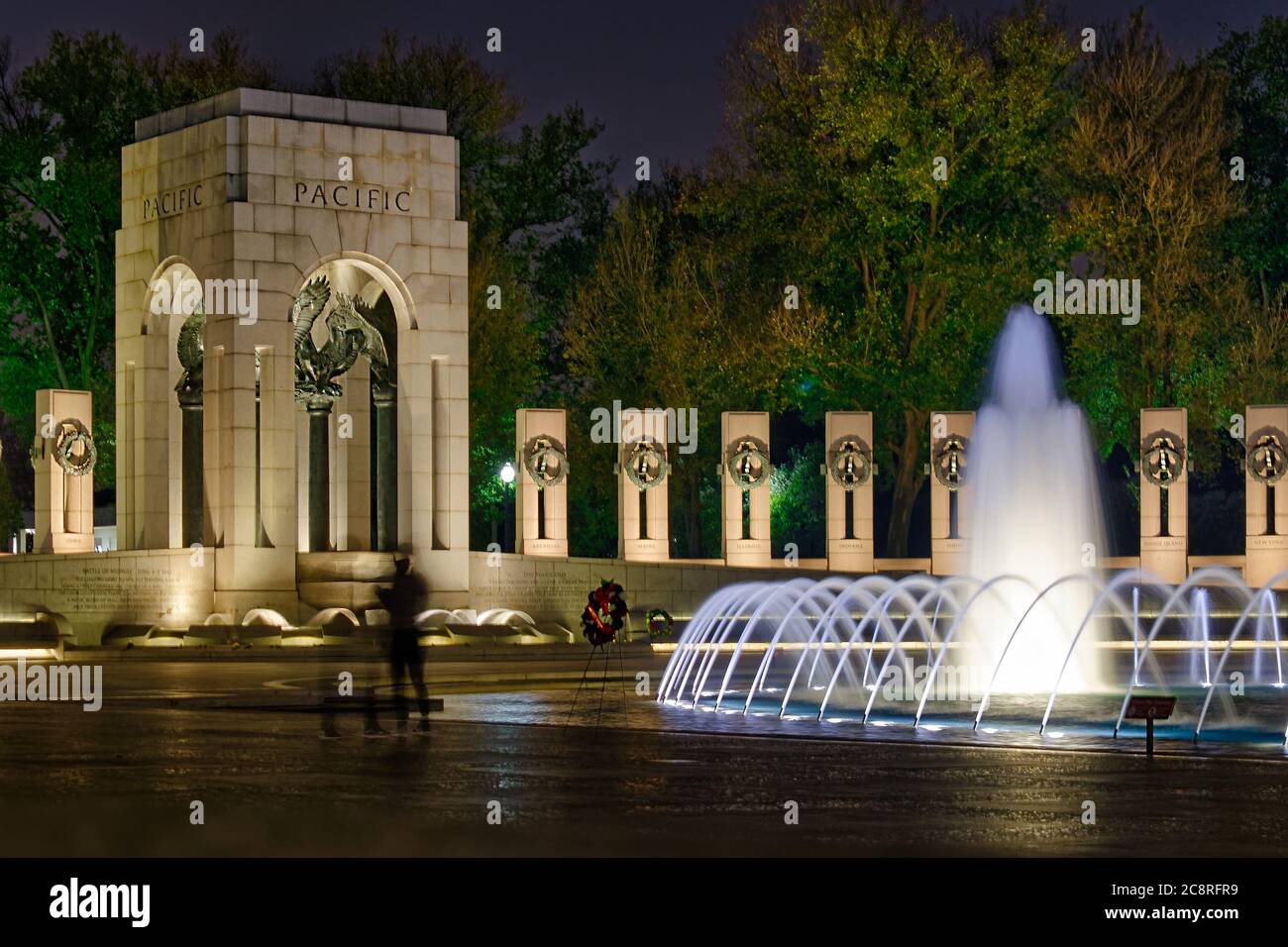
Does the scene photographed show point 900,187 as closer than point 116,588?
No

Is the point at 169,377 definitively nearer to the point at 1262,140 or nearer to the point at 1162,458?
the point at 1162,458

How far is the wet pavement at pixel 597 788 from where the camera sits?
12.8 metres

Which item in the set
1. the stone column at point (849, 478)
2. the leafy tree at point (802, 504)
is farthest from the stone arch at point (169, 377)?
the leafy tree at point (802, 504)

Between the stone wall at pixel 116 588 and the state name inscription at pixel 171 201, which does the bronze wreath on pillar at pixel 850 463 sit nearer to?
the stone wall at pixel 116 588

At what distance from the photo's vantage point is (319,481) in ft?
146

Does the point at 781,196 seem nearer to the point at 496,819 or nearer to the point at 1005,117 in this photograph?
the point at 1005,117

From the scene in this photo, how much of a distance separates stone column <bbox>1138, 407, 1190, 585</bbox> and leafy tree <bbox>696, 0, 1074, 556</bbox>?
7139 millimetres

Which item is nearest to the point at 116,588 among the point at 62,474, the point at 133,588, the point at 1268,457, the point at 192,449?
the point at 133,588

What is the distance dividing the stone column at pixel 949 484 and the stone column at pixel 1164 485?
4.35 m

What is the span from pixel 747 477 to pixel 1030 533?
11105 mm

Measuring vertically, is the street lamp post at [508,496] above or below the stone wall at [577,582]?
above

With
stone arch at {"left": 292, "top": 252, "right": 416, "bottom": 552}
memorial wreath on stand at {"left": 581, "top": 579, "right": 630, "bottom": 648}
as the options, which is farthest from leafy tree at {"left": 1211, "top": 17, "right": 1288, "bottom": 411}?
memorial wreath on stand at {"left": 581, "top": 579, "right": 630, "bottom": 648}

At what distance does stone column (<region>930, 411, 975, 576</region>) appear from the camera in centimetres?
5150

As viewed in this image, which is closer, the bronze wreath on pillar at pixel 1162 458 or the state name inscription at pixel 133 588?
the state name inscription at pixel 133 588
